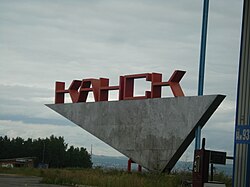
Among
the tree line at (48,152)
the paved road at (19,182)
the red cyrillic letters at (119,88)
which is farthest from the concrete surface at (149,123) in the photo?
the tree line at (48,152)

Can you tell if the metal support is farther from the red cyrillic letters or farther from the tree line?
the tree line

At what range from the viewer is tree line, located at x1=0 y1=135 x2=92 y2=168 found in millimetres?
81625

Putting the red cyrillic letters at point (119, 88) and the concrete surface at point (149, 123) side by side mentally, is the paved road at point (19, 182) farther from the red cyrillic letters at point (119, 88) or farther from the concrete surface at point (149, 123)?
the red cyrillic letters at point (119, 88)

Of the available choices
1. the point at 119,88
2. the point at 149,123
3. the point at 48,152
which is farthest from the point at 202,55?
the point at 48,152

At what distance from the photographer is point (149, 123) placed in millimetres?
30297

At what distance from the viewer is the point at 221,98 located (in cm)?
2644

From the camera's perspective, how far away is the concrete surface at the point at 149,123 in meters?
27.7

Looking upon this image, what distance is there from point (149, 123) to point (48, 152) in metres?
53.5

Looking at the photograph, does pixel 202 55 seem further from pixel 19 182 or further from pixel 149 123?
pixel 19 182

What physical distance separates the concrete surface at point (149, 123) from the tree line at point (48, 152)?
151 feet

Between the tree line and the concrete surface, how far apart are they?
4615 cm

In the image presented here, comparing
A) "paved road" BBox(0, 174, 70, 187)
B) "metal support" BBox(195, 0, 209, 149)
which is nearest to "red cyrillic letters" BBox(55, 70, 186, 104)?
"metal support" BBox(195, 0, 209, 149)

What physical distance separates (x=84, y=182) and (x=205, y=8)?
31.4 feet

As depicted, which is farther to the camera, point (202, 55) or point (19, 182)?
point (19, 182)
